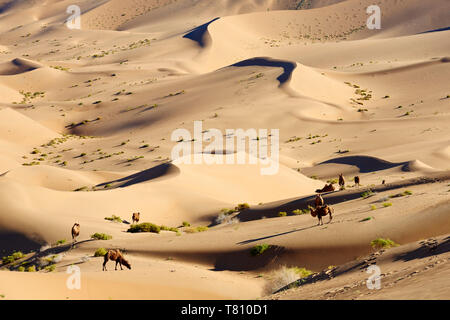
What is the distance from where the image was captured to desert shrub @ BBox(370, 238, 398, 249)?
15.8 metres

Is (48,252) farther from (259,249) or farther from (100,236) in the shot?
(259,249)

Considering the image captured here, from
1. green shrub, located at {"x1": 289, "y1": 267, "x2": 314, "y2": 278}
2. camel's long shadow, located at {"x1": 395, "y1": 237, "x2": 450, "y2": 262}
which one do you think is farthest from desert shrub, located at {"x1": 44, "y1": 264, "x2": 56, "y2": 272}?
camel's long shadow, located at {"x1": 395, "y1": 237, "x2": 450, "y2": 262}

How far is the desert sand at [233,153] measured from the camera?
1540 centimetres

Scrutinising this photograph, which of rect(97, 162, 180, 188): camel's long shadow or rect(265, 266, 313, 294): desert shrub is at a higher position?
rect(97, 162, 180, 188): camel's long shadow

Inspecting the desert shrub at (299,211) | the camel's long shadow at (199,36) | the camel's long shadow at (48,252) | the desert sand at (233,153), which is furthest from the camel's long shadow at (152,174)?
the camel's long shadow at (199,36)

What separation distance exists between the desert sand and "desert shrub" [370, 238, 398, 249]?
26.6 inches

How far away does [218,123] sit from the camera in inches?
2110

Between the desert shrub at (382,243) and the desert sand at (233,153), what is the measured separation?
0.67 metres

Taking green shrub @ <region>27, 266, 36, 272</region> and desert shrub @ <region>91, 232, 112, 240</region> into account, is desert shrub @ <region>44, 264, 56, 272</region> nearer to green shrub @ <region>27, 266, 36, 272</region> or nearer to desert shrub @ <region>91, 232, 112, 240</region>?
green shrub @ <region>27, 266, 36, 272</region>

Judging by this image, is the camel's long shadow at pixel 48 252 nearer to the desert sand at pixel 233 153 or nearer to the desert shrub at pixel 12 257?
the desert sand at pixel 233 153

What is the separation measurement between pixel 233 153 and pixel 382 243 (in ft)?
76.2

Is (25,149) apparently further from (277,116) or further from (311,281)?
(311,281)
